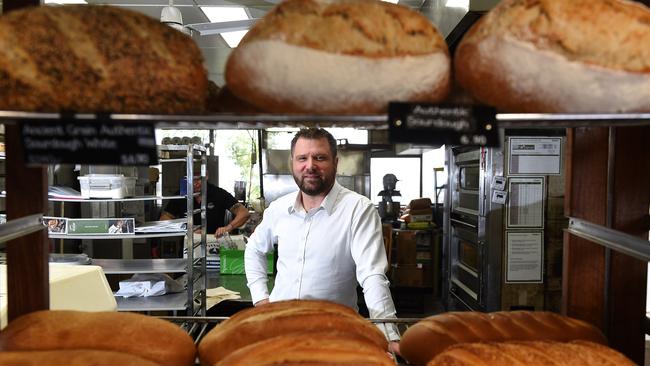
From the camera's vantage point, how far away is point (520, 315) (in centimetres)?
106

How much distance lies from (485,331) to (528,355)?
122 millimetres

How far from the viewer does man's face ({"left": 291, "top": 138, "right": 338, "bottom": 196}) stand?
2.38 metres

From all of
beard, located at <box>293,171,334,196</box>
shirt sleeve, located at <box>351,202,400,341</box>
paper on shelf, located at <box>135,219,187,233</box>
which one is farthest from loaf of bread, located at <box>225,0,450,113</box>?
paper on shelf, located at <box>135,219,187,233</box>

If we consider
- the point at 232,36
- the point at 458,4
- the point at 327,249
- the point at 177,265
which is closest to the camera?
the point at 327,249

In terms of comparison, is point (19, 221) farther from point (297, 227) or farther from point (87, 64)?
point (297, 227)

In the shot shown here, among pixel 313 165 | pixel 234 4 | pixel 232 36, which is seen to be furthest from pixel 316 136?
pixel 232 36

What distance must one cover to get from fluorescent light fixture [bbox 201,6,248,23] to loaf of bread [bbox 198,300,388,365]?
3.74 meters

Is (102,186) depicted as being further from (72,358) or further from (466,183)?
(466,183)

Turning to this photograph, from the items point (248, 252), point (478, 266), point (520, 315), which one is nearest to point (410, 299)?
point (478, 266)

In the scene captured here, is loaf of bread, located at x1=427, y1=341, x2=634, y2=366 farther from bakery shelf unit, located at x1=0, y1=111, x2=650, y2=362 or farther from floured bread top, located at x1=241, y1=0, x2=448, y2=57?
floured bread top, located at x1=241, y1=0, x2=448, y2=57

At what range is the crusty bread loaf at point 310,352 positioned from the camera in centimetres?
82

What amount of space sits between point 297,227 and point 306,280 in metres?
0.29

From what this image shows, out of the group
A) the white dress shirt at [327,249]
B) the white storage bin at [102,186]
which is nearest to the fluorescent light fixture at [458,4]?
the white dress shirt at [327,249]

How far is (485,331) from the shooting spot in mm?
993
